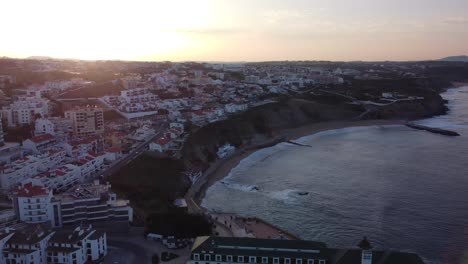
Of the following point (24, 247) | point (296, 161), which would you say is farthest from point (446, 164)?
point (24, 247)

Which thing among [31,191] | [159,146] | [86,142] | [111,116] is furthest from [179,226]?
[111,116]

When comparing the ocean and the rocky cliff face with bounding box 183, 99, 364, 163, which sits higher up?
the rocky cliff face with bounding box 183, 99, 364, 163

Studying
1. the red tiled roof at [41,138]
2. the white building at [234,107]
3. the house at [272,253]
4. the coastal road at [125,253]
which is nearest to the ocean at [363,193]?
the house at [272,253]

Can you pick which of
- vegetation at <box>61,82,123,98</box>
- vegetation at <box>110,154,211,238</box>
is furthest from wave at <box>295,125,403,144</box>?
vegetation at <box>61,82,123,98</box>

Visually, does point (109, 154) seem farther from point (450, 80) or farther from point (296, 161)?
point (450, 80)

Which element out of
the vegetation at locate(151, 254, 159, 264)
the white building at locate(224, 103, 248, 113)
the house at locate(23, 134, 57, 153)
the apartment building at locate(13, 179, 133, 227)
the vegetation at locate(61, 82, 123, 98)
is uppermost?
the vegetation at locate(61, 82, 123, 98)

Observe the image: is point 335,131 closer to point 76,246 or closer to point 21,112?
point 21,112

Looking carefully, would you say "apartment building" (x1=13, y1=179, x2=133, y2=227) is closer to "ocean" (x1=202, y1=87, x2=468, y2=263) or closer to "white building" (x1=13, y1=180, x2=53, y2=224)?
"white building" (x1=13, y1=180, x2=53, y2=224)
